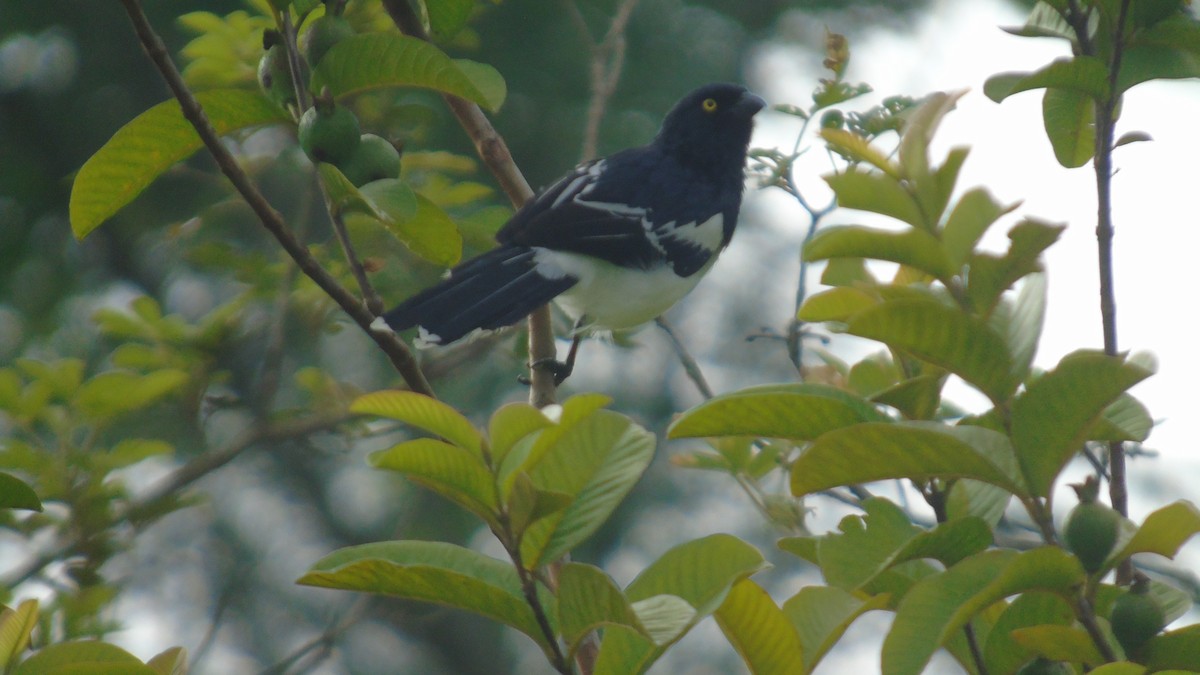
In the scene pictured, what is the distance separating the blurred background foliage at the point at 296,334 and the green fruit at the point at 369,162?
13.3ft

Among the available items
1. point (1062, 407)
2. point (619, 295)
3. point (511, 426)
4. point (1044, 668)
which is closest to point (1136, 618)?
point (1044, 668)

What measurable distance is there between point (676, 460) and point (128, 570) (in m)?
5.34

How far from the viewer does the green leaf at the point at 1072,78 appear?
1654 mm

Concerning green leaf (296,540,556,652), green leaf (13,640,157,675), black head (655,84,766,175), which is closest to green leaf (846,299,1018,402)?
green leaf (296,540,556,652)

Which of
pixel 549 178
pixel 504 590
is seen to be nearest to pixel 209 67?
pixel 504 590

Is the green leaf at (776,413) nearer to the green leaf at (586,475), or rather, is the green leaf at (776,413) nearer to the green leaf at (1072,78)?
the green leaf at (586,475)

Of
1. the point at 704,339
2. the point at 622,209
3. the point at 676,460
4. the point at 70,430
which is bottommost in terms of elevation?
the point at 704,339

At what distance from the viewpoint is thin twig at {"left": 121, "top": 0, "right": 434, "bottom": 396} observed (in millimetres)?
1518

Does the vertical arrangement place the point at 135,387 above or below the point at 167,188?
above

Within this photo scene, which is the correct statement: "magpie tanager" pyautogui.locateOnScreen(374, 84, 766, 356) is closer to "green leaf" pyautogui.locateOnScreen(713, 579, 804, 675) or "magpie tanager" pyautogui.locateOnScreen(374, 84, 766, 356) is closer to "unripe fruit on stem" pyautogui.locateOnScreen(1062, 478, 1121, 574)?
"green leaf" pyautogui.locateOnScreen(713, 579, 804, 675)

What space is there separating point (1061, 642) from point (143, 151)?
1512mm

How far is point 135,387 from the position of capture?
334 centimetres

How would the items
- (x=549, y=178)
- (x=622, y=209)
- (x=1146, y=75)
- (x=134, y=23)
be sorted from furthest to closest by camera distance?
(x=549, y=178)
(x=622, y=209)
(x=1146, y=75)
(x=134, y=23)

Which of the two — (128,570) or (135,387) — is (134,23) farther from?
(128,570)
